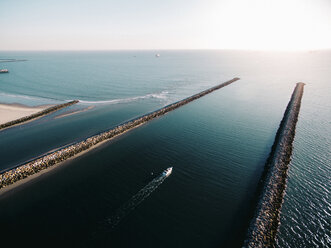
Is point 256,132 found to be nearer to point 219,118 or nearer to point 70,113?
point 219,118

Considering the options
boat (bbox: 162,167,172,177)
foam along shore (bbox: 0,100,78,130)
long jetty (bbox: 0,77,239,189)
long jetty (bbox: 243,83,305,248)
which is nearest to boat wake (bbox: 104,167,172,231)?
boat (bbox: 162,167,172,177)

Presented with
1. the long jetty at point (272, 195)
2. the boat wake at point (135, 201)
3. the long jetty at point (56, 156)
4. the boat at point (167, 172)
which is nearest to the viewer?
the long jetty at point (272, 195)

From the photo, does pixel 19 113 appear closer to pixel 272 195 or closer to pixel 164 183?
pixel 164 183

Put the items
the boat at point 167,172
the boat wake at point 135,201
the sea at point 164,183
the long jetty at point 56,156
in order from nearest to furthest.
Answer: the sea at point 164,183
the boat wake at point 135,201
the long jetty at point 56,156
the boat at point 167,172

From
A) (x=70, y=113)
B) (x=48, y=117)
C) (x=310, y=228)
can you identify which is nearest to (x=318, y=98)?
(x=310, y=228)

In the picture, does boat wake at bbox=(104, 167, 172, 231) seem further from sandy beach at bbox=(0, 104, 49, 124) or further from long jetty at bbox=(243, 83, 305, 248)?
sandy beach at bbox=(0, 104, 49, 124)

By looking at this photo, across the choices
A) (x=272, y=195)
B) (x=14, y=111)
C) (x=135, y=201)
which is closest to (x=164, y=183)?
(x=135, y=201)

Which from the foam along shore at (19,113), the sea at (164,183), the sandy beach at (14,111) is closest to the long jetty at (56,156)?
the sea at (164,183)

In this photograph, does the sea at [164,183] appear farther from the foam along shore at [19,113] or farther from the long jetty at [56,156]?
the foam along shore at [19,113]
